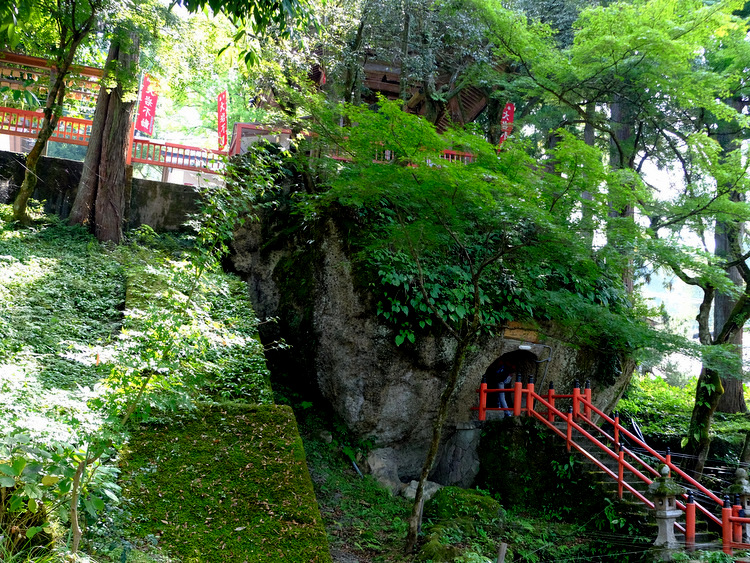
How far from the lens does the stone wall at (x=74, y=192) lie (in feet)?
45.0

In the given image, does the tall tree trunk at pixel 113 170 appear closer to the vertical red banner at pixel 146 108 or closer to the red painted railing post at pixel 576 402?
the vertical red banner at pixel 146 108

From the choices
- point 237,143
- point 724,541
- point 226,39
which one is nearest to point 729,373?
point 724,541

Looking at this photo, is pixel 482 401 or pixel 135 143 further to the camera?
pixel 135 143

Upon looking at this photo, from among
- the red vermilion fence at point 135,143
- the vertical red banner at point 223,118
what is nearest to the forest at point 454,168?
the red vermilion fence at point 135,143

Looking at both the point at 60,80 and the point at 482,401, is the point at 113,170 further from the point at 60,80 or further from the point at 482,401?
the point at 482,401

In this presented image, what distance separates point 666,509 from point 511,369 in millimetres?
5825

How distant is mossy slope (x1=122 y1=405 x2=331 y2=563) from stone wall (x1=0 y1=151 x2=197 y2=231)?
29.9 feet

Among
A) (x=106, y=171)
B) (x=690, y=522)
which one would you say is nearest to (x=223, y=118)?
(x=106, y=171)

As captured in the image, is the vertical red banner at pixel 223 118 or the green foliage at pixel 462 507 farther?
the vertical red banner at pixel 223 118

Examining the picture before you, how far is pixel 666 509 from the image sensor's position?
780 cm

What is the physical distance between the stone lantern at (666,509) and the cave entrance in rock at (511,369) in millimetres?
4615

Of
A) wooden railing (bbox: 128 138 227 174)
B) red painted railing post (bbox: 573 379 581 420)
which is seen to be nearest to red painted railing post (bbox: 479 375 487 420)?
red painted railing post (bbox: 573 379 581 420)

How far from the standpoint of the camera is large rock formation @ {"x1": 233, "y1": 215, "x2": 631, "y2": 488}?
10492 mm

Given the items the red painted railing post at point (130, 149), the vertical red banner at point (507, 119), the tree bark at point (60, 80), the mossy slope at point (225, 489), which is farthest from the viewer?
the vertical red banner at point (507, 119)
